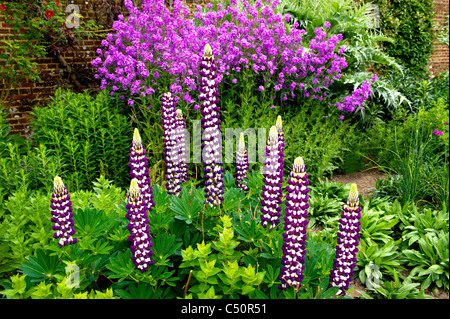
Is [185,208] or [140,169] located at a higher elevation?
[140,169]

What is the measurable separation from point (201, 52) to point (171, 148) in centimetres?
197

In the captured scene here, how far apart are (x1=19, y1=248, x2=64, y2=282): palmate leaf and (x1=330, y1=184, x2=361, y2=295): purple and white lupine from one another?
1.40 metres

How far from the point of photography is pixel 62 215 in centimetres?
184

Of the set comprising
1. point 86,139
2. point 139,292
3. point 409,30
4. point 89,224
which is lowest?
point 139,292

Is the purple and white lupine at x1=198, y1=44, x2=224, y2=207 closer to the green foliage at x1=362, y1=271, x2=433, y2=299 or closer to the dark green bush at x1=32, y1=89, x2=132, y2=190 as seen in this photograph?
the green foliage at x1=362, y1=271, x2=433, y2=299

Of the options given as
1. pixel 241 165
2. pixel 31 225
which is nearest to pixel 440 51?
pixel 241 165

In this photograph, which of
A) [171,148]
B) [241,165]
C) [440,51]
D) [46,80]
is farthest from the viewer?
[440,51]

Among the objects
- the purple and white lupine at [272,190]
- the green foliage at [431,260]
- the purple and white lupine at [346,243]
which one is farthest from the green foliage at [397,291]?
the purple and white lupine at [272,190]

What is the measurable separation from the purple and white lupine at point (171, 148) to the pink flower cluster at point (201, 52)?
138 cm

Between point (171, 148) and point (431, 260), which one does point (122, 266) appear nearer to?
point (171, 148)

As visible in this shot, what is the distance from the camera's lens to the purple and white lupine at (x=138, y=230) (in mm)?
1692
